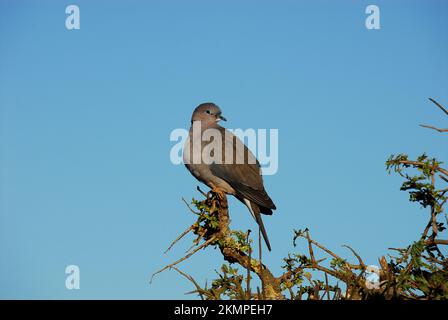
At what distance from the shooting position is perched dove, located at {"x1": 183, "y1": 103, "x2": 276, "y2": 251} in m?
8.57

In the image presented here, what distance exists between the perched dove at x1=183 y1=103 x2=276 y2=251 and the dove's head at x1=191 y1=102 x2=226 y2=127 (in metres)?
0.40

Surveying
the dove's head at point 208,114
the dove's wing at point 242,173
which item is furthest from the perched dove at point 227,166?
the dove's head at point 208,114

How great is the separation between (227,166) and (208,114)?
4.57ft

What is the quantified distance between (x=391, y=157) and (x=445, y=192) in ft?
1.74

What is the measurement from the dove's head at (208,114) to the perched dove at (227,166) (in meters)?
0.40

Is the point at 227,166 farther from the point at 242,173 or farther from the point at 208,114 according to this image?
the point at 208,114

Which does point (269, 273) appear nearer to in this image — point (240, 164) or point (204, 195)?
point (204, 195)

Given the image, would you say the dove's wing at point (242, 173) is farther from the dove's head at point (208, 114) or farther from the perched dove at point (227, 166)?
the dove's head at point (208, 114)

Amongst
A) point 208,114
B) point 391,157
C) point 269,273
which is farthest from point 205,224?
point 208,114

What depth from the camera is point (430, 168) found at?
484 centimetres

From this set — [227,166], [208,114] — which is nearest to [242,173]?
[227,166]

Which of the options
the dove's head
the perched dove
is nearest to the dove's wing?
the perched dove

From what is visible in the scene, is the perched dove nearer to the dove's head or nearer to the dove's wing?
the dove's wing

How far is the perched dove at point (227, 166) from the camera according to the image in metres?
8.57
